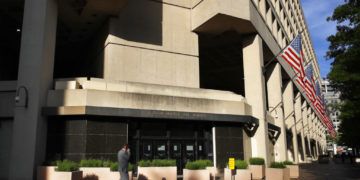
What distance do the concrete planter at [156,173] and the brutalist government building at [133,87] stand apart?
3602 mm

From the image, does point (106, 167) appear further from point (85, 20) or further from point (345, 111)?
point (345, 111)

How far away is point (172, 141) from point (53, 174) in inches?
325

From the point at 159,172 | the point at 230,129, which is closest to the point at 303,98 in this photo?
the point at 230,129

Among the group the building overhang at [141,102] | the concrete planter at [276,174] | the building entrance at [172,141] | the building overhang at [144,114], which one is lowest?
the concrete planter at [276,174]

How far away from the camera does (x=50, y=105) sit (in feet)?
64.0

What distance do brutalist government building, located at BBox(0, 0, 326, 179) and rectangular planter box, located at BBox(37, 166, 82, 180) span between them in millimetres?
771

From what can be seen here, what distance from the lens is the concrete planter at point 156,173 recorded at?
55.4 feet

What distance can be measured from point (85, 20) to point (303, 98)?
41962mm

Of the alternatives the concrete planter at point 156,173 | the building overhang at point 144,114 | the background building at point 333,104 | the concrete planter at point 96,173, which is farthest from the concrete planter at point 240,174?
the background building at point 333,104

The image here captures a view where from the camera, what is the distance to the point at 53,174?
1627 centimetres

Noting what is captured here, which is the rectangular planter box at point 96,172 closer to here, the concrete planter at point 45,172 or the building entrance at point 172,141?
the concrete planter at point 45,172

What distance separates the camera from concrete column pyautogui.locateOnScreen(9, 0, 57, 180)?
57.9 feet

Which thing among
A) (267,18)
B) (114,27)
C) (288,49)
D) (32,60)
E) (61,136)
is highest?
(267,18)

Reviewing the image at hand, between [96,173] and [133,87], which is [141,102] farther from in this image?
[96,173]
